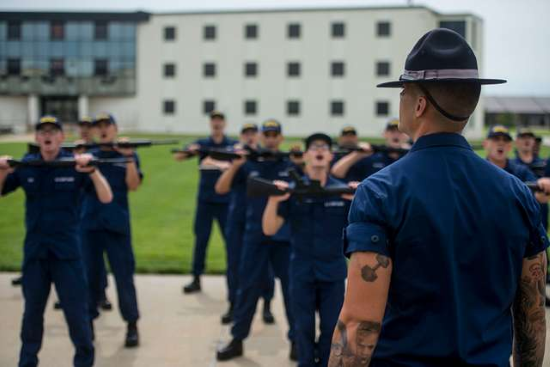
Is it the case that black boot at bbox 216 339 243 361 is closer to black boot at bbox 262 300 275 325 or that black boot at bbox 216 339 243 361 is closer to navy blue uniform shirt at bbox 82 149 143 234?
black boot at bbox 262 300 275 325

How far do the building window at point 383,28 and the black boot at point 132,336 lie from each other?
137 feet

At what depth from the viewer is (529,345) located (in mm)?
2400

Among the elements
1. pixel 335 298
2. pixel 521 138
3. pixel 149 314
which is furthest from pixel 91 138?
pixel 521 138

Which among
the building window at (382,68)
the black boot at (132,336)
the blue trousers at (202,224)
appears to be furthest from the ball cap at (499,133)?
the building window at (382,68)

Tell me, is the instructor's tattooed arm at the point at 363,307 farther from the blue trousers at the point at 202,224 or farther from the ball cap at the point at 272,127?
the blue trousers at the point at 202,224

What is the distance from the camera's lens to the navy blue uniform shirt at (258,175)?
20.7 ft

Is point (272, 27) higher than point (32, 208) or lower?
higher

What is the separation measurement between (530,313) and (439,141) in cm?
79

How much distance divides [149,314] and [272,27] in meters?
41.1

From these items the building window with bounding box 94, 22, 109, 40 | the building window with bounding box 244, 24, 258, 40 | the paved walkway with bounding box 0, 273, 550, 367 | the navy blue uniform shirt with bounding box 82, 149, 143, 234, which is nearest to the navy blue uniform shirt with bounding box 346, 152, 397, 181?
the paved walkway with bounding box 0, 273, 550, 367

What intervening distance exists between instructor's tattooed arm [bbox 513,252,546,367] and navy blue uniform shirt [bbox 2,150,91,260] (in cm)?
393

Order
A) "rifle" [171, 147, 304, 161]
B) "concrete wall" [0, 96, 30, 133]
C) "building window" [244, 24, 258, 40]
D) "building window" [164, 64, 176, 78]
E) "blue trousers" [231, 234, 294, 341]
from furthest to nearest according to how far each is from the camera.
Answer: "concrete wall" [0, 96, 30, 133] < "building window" [164, 64, 176, 78] < "building window" [244, 24, 258, 40] < "rifle" [171, 147, 304, 161] < "blue trousers" [231, 234, 294, 341]

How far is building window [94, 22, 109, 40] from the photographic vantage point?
161 ft

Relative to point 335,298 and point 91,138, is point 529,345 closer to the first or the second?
point 335,298
